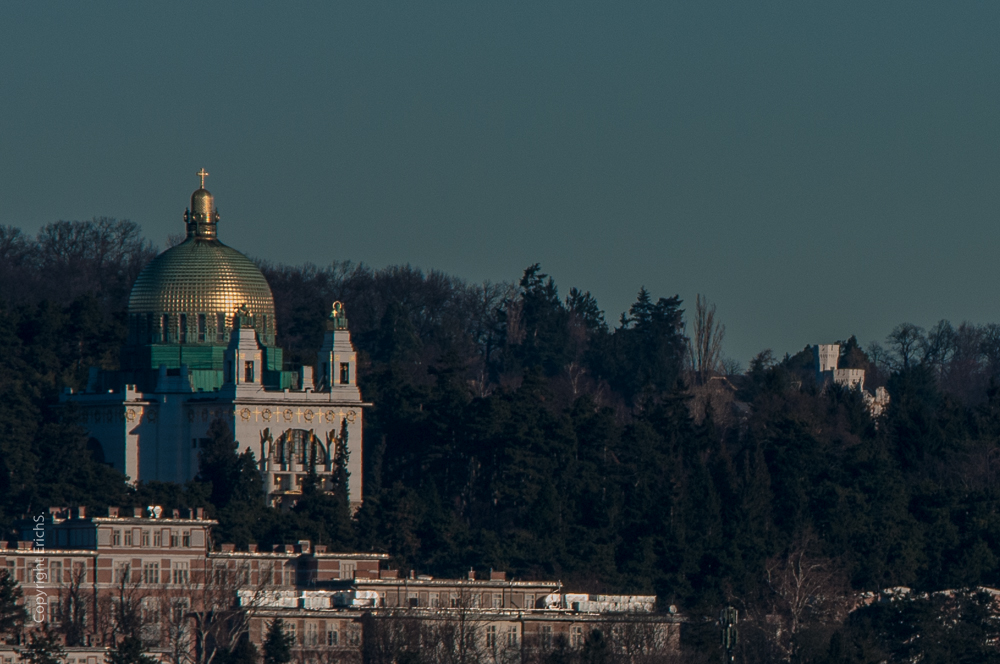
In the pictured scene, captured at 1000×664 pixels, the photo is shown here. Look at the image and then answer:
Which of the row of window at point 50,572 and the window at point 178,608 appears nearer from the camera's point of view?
the window at point 178,608

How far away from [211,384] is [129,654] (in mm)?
23812

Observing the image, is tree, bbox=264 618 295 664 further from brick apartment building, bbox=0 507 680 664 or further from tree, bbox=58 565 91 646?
tree, bbox=58 565 91 646

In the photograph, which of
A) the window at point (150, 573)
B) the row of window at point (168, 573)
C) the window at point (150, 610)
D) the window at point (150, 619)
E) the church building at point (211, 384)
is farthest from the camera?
the church building at point (211, 384)

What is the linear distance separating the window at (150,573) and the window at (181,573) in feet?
1.53

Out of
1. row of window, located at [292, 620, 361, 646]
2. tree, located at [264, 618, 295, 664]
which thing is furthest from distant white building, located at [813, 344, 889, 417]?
tree, located at [264, 618, 295, 664]

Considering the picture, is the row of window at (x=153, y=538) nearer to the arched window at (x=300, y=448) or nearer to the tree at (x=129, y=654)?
the tree at (x=129, y=654)

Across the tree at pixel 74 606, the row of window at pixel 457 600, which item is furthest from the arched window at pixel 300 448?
the tree at pixel 74 606

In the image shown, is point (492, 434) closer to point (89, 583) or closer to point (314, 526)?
point (314, 526)

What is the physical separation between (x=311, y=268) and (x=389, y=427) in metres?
39.1

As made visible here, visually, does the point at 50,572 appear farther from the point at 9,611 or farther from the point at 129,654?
the point at 129,654

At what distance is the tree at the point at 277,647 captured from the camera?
290 feet

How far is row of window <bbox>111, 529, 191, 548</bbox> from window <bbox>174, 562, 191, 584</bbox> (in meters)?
0.55

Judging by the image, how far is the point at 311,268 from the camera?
485 feet

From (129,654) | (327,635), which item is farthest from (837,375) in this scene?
(129,654)
